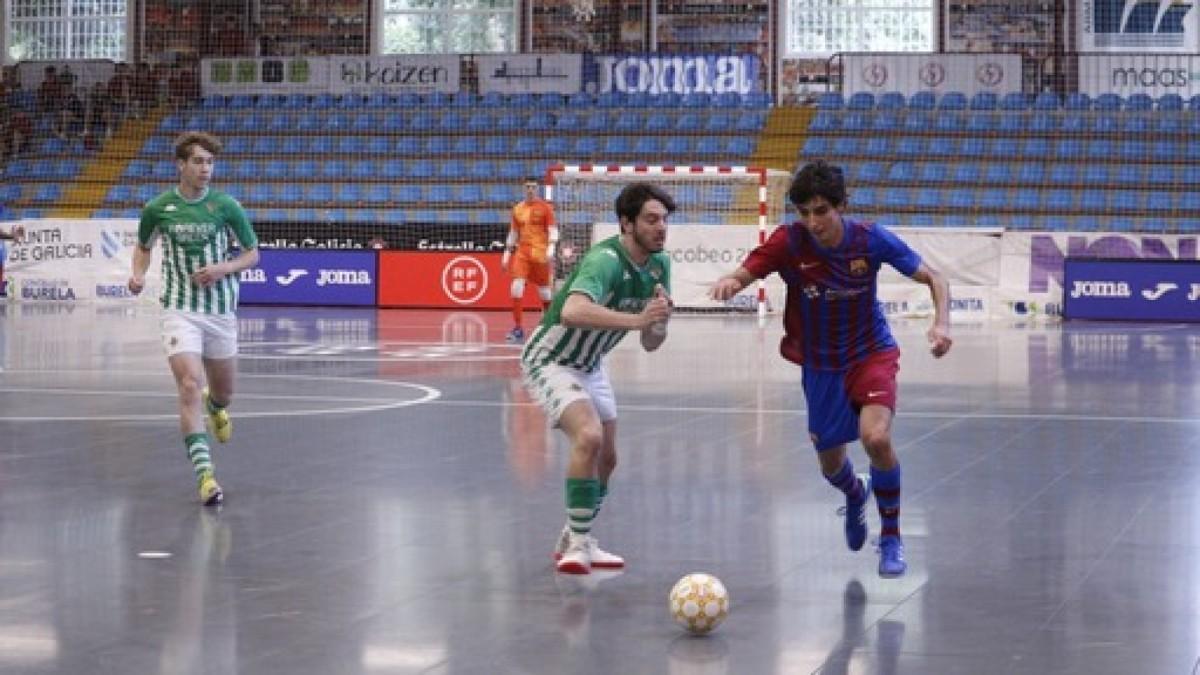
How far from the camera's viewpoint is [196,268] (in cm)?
1130

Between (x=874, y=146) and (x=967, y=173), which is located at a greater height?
(x=874, y=146)

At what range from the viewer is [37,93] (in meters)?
43.3

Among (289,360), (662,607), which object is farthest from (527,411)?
(662,607)

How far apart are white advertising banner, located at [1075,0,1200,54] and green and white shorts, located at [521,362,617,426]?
34.1 meters

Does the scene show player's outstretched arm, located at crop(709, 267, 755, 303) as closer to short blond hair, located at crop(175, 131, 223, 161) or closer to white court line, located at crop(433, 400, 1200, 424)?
short blond hair, located at crop(175, 131, 223, 161)

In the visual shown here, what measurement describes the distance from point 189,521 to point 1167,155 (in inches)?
1195

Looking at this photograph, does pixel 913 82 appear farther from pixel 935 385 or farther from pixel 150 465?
pixel 150 465

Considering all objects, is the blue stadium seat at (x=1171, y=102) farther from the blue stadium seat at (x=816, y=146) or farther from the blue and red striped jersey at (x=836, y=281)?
the blue and red striped jersey at (x=836, y=281)

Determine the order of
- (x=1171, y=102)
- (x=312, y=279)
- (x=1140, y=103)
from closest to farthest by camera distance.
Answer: (x=312, y=279), (x=1171, y=102), (x=1140, y=103)

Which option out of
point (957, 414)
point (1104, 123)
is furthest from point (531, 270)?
point (1104, 123)

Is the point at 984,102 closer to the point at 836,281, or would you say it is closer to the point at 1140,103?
the point at 1140,103

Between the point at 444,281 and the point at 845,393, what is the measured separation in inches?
993

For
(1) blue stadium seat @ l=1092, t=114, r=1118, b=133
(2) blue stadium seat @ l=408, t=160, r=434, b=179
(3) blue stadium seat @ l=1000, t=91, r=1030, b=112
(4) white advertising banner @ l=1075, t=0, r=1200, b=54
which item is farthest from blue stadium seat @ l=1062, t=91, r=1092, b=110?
(2) blue stadium seat @ l=408, t=160, r=434, b=179

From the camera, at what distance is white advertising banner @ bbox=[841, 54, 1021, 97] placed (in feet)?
131
